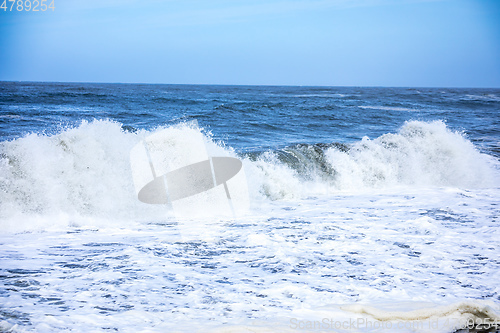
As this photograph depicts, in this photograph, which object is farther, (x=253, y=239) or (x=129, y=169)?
(x=129, y=169)

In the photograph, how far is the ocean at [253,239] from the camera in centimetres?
317

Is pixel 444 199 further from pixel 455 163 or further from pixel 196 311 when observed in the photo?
pixel 196 311

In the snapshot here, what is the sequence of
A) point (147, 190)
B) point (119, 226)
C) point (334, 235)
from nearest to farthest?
point (334, 235) → point (119, 226) → point (147, 190)

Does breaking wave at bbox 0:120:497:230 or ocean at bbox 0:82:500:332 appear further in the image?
breaking wave at bbox 0:120:497:230

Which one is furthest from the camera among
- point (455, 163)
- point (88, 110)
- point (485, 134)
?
point (88, 110)

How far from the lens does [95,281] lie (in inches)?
147

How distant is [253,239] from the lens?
5.14 m

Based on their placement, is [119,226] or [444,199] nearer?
[119,226]

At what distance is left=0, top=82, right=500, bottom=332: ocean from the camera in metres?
3.17

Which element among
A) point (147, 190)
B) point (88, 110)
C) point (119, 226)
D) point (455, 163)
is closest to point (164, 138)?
point (147, 190)

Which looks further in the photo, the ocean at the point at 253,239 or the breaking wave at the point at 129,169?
the breaking wave at the point at 129,169

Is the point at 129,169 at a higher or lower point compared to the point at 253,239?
higher

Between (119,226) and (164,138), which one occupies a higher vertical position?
(164,138)

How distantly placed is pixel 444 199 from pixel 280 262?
4.75 m
